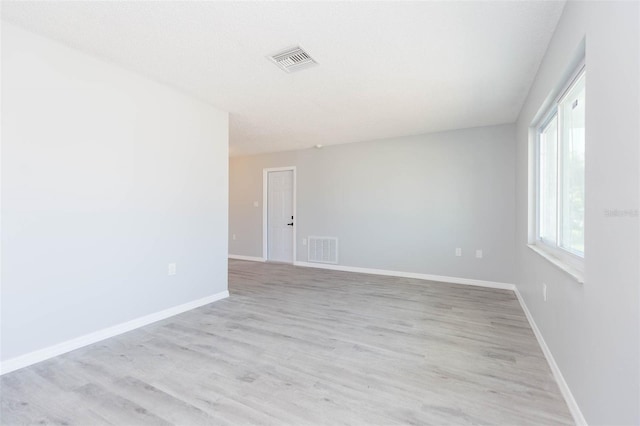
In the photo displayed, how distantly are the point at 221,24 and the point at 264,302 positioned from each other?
9.20 feet

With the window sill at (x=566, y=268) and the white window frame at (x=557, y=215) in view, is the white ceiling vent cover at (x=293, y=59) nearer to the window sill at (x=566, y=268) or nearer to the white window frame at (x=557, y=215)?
the white window frame at (x=557, y=215)

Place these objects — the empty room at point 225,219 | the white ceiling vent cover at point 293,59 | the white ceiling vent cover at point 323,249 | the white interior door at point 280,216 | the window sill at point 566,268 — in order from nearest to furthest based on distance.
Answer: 1. the empty room at point 225,219
2. the window sill at point 566,268
3. the white ceiling vent cover at point 293,59
4. the white ceiling vent cover at point 323,249
5. the white interior door at point 280,216

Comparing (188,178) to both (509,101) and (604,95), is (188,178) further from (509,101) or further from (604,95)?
(509,101)

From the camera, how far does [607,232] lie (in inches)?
Answer: 49.3

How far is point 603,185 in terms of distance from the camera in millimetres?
1293

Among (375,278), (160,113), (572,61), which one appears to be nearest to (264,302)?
(375,278)

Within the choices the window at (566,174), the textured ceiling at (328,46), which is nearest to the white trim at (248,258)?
the textured ceiling at (328,46)

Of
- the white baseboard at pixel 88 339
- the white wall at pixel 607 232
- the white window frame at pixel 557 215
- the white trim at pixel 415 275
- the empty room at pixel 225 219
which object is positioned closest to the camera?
the white wall at pixel 607 232

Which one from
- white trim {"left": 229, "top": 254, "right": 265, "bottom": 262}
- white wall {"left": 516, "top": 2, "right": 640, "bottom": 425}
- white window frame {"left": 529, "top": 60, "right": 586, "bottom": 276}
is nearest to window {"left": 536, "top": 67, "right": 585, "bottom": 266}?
white window frame {"left": 529, "top": 60, "right": 586, "bottom": 276}

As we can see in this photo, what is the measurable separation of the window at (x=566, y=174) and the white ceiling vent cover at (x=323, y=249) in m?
3.36

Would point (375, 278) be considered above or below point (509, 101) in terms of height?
below

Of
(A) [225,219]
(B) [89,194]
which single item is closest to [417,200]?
(A) [225,219]

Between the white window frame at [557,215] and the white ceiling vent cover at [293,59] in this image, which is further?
the white ceiling vent cover at [293,59]

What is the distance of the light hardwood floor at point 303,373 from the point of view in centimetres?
161
